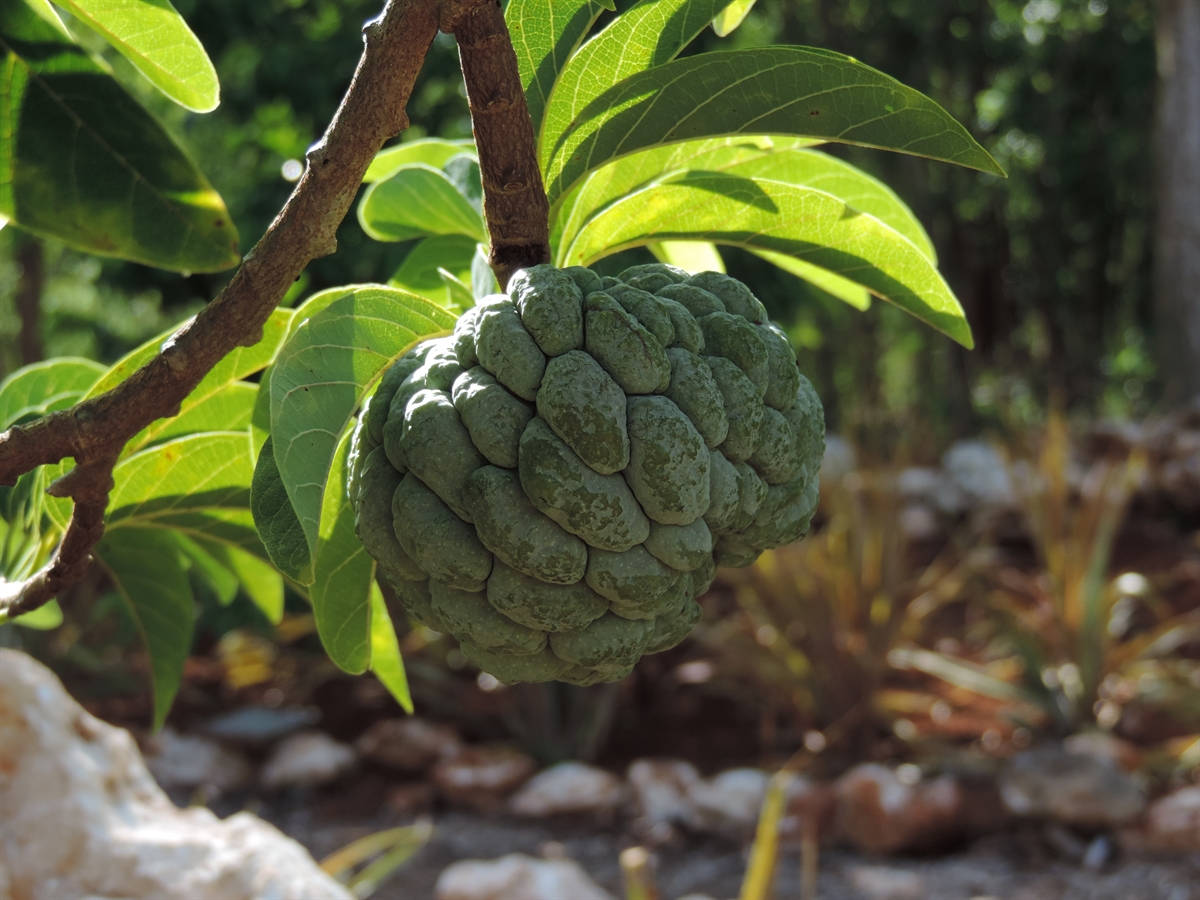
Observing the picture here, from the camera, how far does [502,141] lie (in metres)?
0.69

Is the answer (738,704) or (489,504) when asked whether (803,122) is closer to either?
(489,504)

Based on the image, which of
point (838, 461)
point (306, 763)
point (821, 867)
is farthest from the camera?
point (838, 461)

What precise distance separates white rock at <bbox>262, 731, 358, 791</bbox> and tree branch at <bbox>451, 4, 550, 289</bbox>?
3.87m

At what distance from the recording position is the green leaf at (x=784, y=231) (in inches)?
32.8

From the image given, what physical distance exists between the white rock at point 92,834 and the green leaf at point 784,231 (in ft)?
4.19

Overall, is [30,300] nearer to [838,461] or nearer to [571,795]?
[571,795]

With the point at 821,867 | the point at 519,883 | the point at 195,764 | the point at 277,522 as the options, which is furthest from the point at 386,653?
the point at 195,764

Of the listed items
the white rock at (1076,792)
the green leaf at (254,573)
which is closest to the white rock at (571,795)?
the white rock at (1076,792)

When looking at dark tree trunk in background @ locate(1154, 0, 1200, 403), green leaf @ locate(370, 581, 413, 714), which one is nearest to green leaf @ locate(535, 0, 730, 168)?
green leaf @ locate(370, 581, 413, 714)

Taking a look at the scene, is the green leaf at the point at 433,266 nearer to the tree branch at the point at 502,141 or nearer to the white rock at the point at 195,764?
the tree branch at the point at 502,141

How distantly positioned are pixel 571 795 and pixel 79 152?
3.42 meters

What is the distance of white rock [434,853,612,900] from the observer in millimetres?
2988

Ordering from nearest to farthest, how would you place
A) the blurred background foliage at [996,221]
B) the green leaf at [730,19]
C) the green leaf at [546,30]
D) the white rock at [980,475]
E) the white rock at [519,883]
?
the green leaf at [546,30]
the green leaf at [730,19]
the white rock at [519,883]
the white rock at [980,475]
the blurred background foliage at [996,221]

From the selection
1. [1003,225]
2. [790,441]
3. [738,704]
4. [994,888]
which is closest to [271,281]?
[790,441]
